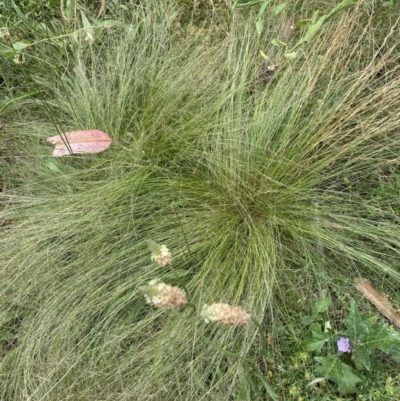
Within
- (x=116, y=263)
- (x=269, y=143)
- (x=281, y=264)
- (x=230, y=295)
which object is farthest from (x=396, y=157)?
(x=116, y=263)

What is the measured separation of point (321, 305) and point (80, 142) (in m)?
0.84

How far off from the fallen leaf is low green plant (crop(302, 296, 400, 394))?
0.79 meters

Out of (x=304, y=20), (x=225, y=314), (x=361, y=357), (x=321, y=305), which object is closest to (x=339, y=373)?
(x=361, y=357)

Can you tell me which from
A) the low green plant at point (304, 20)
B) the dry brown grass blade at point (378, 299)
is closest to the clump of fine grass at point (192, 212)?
the dry brown grass blade at point (378, 299)

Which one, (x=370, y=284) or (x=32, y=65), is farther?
(x=32, y=65)

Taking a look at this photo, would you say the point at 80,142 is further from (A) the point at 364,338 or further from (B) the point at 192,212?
(A) the point at 364,338

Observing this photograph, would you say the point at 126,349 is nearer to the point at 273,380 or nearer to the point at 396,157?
the point at 273,380

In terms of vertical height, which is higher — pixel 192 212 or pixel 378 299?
pixel 192 212

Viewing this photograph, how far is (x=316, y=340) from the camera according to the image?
1262mm

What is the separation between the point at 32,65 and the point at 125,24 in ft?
1.22

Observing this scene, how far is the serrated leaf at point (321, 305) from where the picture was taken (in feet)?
4.23

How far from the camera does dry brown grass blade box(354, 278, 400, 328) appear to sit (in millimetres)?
1313

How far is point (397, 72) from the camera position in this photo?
1510 mm

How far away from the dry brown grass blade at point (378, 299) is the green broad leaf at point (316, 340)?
0.17m
